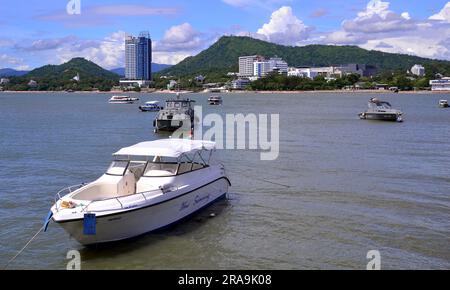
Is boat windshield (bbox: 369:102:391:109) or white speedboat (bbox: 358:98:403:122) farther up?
boat windshield (bbox: 369:102:391:109)

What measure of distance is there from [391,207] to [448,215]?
2.10 m

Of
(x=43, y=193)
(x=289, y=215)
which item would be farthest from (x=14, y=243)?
(x=289, y=215)

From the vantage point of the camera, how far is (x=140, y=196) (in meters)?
15.7

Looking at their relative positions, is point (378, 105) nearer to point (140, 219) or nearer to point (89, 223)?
point (140, 219)

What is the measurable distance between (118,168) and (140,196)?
7.90ft

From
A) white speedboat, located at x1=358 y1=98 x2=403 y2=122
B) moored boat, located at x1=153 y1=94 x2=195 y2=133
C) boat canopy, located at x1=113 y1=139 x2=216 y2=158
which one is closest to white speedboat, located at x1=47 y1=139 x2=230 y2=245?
boat canopy, located at x1=113 y1=139 x2=216 y2=158

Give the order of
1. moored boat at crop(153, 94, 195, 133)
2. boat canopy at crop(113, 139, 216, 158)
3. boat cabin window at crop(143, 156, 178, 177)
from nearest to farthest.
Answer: boat cabin window at crop(143, 156, 178, 177) < boat canopy at crop(113, 139, 216, 158) < moored boat at crop(153, 94, 195, 133)

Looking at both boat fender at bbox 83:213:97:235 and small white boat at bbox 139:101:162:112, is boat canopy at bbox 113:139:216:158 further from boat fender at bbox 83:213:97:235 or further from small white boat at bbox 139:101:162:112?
small white boat at bbox 139:101:162:112

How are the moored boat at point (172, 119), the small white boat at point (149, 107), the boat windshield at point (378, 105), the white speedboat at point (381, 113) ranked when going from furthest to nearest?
1. the small white boat at point (149, 107)
2. the boat windshield at point (378, 105)
3. the white speedboat at point (381, 113)
4. the moored boat at point (172, 119)

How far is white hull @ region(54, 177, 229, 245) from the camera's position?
1449 cm

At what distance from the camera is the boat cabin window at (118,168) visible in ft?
57.2

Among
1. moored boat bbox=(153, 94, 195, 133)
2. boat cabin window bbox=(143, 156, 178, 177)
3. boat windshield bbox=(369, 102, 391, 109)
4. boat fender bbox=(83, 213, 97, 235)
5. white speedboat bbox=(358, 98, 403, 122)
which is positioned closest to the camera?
boat fender bbox=(83, 213, 97, 235)

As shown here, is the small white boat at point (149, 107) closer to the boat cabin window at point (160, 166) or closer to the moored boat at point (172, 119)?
the moored boat at point (172, 119)

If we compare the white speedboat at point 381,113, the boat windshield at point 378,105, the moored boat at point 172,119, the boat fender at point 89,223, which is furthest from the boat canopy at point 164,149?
the boat windshield at point 378,105
